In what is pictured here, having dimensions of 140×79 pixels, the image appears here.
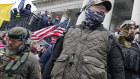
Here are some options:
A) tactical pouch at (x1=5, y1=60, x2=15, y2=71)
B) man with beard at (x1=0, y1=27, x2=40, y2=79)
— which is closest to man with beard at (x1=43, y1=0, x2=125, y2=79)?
man with beard at (x1=0, y1=27, x2=40, y2=79)

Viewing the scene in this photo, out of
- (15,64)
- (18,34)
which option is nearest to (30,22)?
(18,34)

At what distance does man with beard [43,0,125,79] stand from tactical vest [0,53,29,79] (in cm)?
59

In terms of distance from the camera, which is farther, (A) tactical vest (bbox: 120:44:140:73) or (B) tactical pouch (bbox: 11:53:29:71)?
(A) tactical vest (bbox: 120:44:140:73)

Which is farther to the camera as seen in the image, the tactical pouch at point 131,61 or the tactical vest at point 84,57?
the tactical pouch at point 131,61

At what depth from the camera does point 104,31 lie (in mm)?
2875

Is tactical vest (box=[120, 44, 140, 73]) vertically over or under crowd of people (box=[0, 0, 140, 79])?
under

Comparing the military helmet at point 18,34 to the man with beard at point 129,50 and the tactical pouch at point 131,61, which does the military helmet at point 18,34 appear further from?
the tactical pouch at point 131,61

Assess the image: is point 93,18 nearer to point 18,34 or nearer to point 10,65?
point 18,34

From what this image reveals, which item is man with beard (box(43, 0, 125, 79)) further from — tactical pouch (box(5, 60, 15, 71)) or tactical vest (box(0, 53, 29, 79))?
tactical pouch (box(5, 60, 15, 71))

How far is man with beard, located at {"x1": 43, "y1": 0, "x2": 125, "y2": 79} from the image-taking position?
2.57 metres

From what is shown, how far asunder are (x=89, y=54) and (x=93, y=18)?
2.14ft

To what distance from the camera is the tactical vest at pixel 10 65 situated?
3219 millimetres

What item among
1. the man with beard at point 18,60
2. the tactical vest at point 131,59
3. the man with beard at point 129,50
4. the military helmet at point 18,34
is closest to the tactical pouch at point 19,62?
the man with beard at point 18,60

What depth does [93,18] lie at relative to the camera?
297cm
